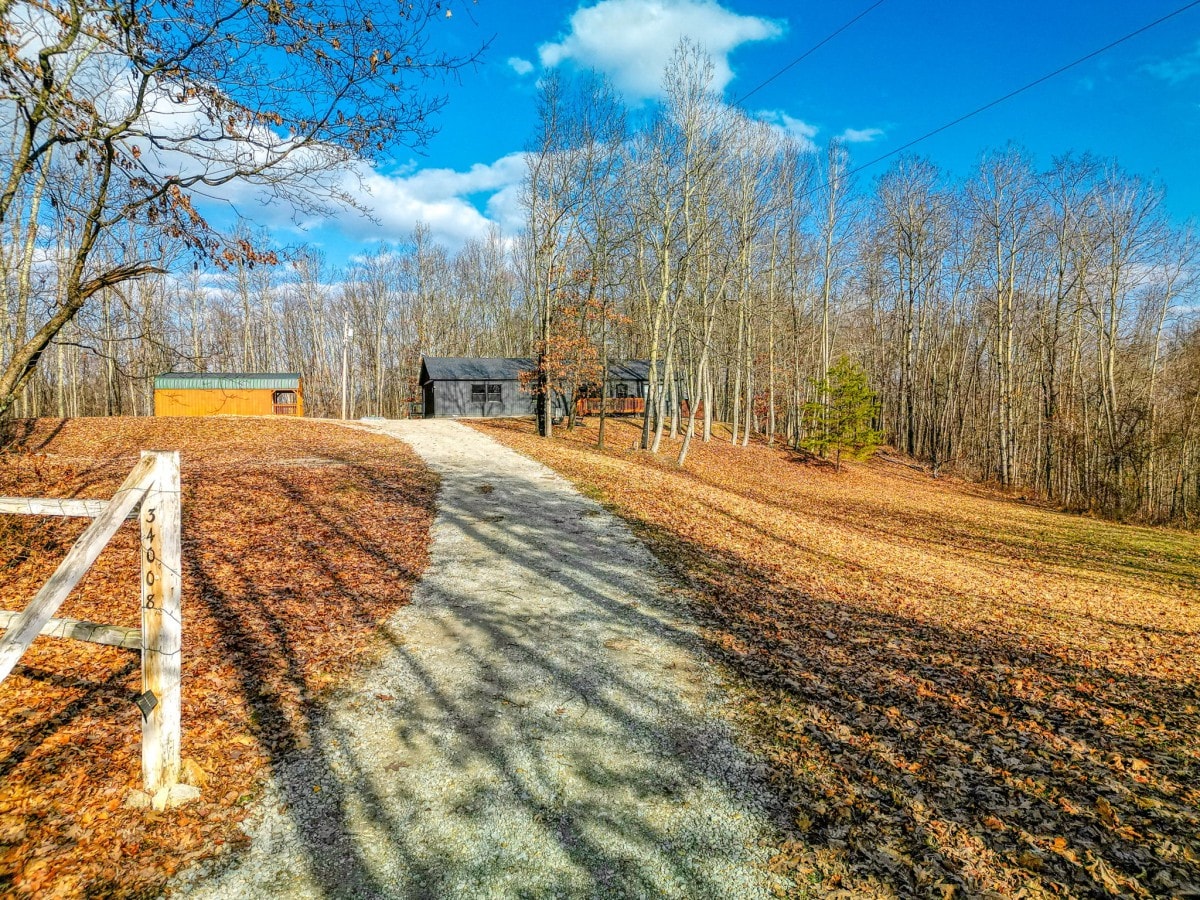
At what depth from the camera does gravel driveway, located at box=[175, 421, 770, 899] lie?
2.90 m

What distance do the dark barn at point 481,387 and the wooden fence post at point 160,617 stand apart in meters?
28.0

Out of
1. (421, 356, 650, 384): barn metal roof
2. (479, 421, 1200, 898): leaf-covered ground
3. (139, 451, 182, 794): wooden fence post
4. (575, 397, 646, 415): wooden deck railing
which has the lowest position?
(479, 421, 1200, 898): leaf-covered ground

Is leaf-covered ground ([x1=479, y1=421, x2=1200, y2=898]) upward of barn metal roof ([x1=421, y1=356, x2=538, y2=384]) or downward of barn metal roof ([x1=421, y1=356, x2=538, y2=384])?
downward

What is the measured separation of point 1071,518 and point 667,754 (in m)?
22.6

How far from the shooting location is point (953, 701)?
16.0 feet

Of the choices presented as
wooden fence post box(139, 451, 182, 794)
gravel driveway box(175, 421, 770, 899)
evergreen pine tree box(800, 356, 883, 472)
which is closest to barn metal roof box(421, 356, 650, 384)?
evergreen pine tree box(800, 356, 883, 472)

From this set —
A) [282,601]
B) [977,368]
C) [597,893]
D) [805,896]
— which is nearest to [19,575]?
[282,601]

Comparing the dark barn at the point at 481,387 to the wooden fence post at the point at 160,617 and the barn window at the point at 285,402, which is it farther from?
the wooden fence post at the point at 160,617

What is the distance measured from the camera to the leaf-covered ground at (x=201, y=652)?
290 centimetres

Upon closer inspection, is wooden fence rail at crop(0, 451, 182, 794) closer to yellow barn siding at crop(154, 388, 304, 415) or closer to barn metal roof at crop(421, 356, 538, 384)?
yellow barn siding at crop(154, 388, 304, 415)

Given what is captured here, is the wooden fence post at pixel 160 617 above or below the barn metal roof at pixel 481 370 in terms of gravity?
below

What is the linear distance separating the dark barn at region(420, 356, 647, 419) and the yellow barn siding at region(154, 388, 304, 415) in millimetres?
7361

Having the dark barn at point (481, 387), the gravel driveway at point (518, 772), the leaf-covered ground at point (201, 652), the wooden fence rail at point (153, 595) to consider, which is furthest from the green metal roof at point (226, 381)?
the wooden fence rail at point (153, 595)

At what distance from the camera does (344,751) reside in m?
3.83
